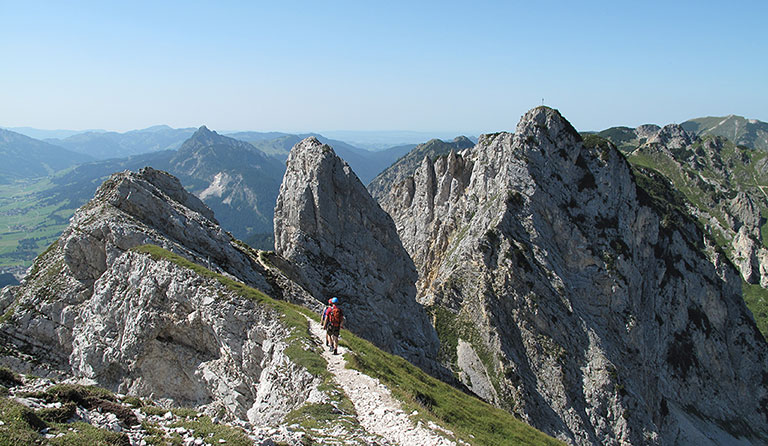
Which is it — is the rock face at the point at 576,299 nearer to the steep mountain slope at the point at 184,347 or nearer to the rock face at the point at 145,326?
the steep mountain slope at the point at 184,347

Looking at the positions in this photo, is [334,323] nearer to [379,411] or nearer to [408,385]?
[408,385]

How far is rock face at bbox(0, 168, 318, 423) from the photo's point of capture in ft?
83.6

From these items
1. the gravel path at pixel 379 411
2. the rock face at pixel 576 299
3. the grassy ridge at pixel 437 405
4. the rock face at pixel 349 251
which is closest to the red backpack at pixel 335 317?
the gravel path at pixel 379 411

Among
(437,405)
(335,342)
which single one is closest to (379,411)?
(437,405)

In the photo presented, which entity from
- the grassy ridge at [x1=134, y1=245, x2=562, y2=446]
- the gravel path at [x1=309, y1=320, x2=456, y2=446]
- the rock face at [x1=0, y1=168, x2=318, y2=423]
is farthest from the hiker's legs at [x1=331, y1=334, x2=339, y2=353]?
the rock face at [x1=0, y1=168, x2=318, y2=423]

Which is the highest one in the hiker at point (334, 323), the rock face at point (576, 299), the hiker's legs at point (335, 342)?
the hiker at point (334, 323)

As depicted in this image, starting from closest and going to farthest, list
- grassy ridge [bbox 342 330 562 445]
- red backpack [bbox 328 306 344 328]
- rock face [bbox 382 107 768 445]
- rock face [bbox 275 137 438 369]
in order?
grassy ridge [bbox 342 330 562 445] → red backpack [bbox 328 306 344 328] → rock face [bbox 275 137 438 369] → rock face [bbox 382 107 768 445]

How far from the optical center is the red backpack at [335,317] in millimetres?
24375

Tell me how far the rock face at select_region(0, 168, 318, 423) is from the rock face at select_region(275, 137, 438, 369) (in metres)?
17.5

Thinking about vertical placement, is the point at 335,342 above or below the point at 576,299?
above

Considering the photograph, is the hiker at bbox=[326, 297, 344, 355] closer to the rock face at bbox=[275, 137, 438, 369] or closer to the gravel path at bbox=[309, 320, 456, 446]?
the gravel path at bbox=[309, 320, 456, 446]

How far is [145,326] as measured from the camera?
28234 mm

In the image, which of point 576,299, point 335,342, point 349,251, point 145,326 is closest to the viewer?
point 335,342

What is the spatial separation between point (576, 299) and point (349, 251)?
55.1 metres
